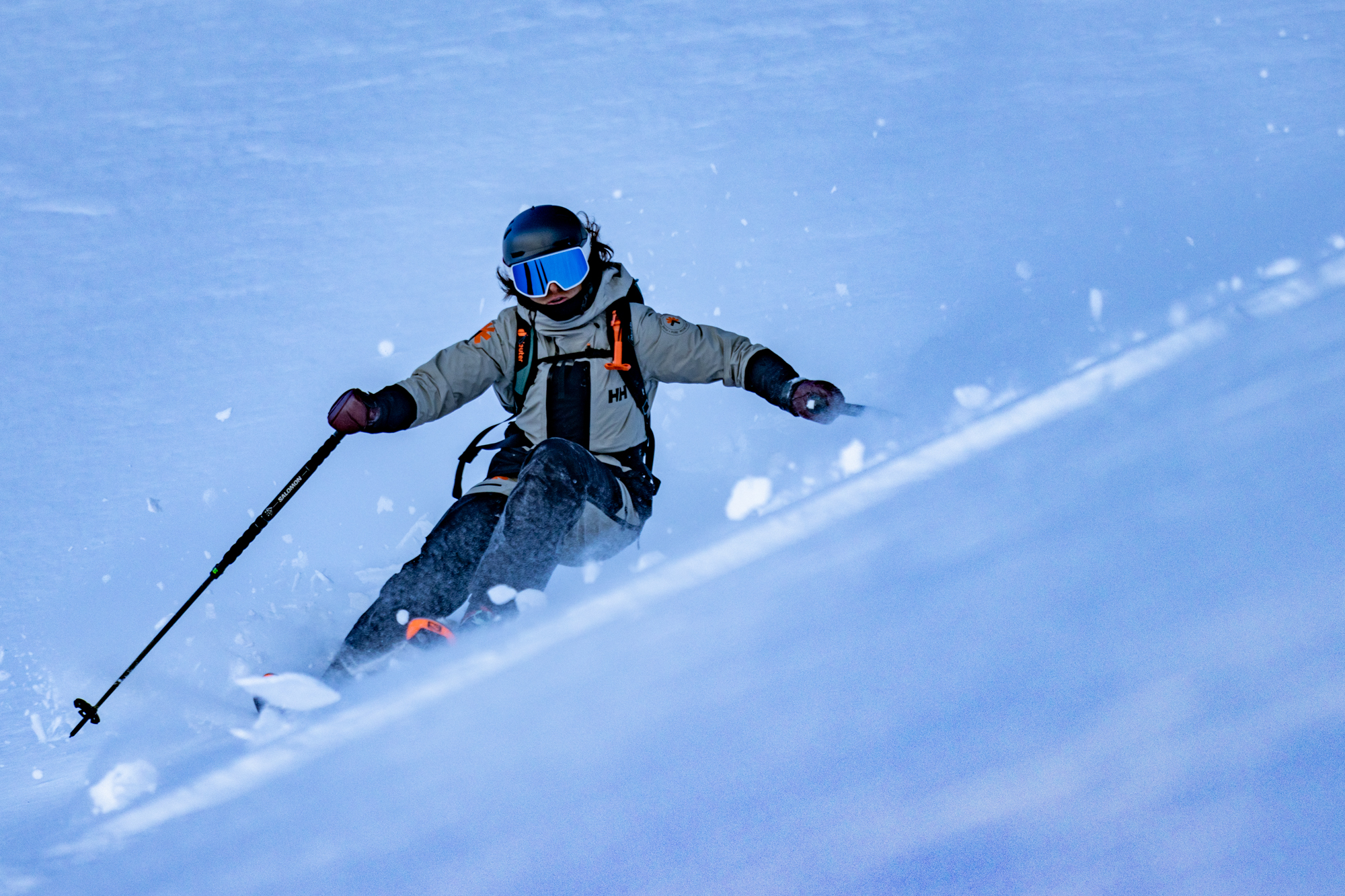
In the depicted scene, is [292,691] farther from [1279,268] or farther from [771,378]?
[1279,268]

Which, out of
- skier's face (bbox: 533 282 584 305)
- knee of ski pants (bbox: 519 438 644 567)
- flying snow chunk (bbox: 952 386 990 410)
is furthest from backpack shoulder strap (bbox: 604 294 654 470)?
flying snow chunk (bbox: 952 386 990 410)

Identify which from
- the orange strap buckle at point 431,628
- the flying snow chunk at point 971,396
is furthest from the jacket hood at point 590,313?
the flying snow chunk at point 971,396

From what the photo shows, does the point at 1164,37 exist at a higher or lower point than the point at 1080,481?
higher

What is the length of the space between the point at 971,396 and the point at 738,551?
124 cm

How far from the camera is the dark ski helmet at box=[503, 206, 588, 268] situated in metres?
2.90

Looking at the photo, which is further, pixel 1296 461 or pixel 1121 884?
pixel 1296 461

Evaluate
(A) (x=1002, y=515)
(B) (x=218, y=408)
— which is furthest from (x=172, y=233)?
(A) (x=1002, y=515)

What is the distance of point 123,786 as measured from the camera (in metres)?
2.63

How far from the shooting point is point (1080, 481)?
9.73 ft

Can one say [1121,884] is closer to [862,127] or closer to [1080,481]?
[1080,481]

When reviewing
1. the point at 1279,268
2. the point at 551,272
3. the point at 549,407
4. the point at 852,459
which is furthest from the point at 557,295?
the point at 1279,268

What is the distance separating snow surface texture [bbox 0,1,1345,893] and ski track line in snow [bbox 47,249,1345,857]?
0.02m

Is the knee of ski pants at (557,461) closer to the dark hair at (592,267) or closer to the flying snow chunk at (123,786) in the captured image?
the dark hair at (592,267)

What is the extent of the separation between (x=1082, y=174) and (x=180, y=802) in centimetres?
494
